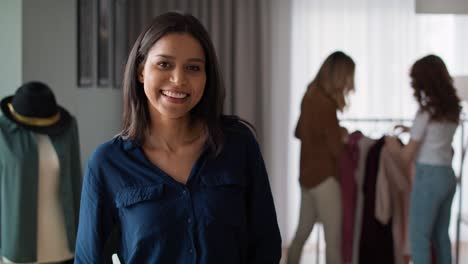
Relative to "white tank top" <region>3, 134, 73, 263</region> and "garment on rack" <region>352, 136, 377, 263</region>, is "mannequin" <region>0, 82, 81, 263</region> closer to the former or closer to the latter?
"white tank top" <region>3, 134, 73, 263</region>

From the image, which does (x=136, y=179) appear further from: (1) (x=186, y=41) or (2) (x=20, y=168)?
(2) (x=20, y=168)

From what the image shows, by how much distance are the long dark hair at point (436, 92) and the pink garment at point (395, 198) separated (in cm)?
33

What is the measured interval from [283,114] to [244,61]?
55 centimetres

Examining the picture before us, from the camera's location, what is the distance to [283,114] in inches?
177

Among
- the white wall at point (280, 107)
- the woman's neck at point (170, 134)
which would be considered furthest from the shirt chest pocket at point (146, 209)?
the white wall at point (280, 107)

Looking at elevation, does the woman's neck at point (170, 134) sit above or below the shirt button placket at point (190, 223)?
above

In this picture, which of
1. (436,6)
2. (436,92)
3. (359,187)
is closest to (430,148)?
(436,92)

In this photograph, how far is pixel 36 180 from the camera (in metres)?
2.17

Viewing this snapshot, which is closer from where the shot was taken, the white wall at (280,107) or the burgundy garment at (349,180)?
the burgundy garment at (349,180)

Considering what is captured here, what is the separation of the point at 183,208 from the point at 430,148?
2169mm

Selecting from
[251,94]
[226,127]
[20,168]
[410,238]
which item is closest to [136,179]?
[226,127]

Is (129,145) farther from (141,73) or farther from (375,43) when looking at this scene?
(375,43)

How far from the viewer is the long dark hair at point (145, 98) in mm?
1031

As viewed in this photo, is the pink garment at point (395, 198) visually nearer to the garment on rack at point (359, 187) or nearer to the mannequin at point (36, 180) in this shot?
the garment on rack at point (359, 187)
